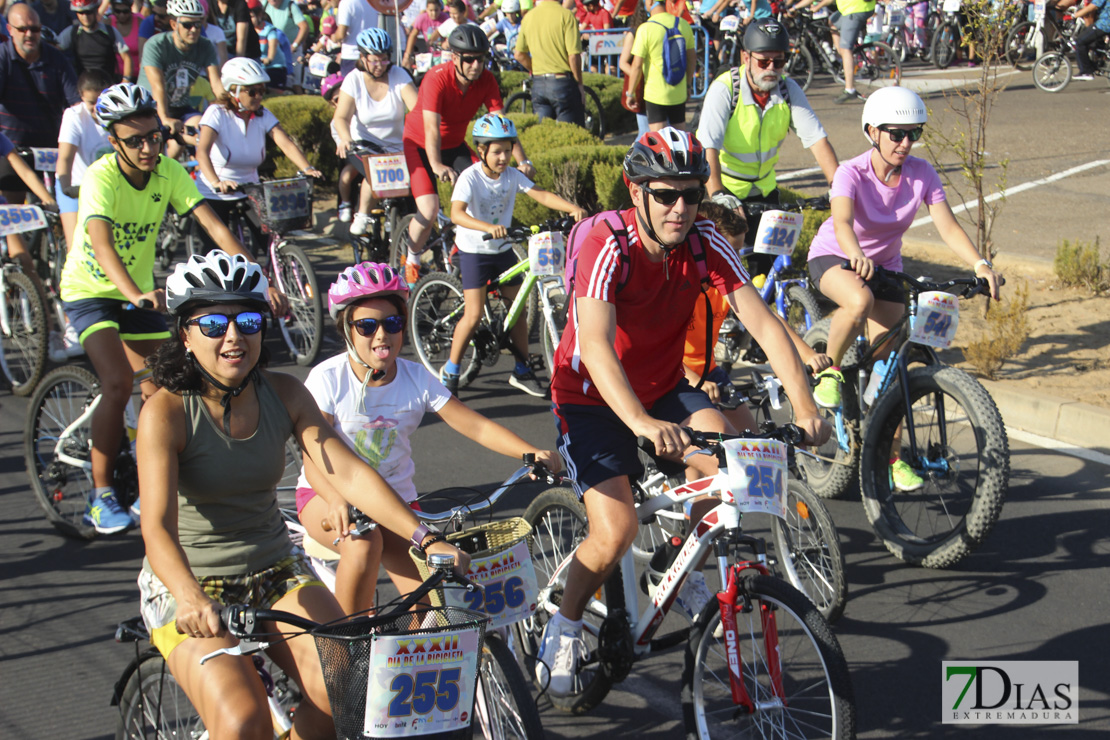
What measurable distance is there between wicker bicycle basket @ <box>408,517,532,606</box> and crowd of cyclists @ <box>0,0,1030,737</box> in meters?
0.23

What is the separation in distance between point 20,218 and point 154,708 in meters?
5.79

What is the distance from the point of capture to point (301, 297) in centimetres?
859

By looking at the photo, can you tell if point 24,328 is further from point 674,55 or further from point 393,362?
point 674,55

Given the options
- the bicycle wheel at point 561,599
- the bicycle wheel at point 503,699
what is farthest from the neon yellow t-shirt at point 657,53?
the bicycle wheel at point 503,699

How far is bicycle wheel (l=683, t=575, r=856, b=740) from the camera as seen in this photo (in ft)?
10.6

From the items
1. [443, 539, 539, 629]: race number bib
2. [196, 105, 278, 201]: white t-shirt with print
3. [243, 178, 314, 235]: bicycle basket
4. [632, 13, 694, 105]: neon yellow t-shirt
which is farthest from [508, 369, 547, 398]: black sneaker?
[632, 13, 694, 105]: neon yellow t-shirt

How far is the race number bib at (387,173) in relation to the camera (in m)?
9.27

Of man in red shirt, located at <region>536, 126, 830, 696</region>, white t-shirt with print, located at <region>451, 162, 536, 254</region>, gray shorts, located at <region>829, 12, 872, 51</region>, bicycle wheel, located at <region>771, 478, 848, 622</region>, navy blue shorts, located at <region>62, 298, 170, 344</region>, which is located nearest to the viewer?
man in red shirt, located at <region>536, 126, 830, 696</region>

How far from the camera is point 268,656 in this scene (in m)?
3.26

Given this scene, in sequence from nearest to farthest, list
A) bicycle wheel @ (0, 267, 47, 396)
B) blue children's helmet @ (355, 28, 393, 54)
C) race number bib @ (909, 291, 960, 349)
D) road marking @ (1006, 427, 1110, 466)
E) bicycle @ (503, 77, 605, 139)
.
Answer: race number bib @ (909, 291, 960, 349) → road marking @ (1006, 427, 1110, 466) → bicycle wheel @ (0, 267, 47, 396) → blue children's helmet @ (355, 28, 393, 54) → bicycle @ (503, 77, 605, 139)

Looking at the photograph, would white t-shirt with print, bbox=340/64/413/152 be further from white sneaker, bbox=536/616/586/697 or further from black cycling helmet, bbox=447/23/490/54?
white sneaker, bbox=536/616/586/697

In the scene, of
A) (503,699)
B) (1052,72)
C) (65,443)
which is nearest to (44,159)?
(65,443)

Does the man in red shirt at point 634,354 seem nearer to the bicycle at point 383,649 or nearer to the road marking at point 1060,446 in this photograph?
the bicycle at point 383,649

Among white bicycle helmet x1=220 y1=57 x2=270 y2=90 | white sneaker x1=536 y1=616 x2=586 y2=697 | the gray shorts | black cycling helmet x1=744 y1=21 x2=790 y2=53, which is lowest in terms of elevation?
white sneaker x1=536 y1=616 x2=586 y2=697
